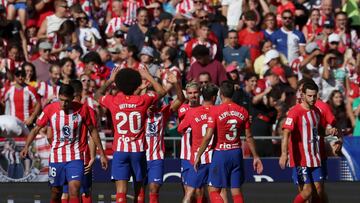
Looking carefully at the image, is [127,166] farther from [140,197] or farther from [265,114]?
[265,114]

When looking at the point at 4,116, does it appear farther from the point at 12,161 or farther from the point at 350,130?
the point at 350,130

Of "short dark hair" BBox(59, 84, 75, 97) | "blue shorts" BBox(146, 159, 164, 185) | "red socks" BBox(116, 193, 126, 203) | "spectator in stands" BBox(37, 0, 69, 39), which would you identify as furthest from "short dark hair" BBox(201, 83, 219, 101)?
"spectator in stands" BBox(37, 0, 69, 39)

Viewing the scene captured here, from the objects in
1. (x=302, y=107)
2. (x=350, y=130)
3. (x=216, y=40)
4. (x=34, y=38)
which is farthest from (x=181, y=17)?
(x=302, y=107)

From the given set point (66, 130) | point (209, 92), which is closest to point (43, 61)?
point (66, 130)

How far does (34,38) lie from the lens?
25.1m

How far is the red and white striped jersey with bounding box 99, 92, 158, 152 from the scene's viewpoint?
18.1 m

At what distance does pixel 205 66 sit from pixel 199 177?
14.7ft

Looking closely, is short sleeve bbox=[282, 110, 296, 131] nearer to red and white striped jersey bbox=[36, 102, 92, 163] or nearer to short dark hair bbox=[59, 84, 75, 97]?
red and white striped jersey bbox=[36, 102, 92, 163]

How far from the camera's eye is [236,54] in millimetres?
23938

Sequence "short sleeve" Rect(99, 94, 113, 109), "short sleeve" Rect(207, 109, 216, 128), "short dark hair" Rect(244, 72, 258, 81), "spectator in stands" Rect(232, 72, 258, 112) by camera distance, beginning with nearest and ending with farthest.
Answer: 1. "short sleeve" Rect(207, 109, 216, 128)
2. "short sleeve" Rect(99, 94, 113, 109)
3. "spectator in stands" Rect(232, 72, 258, 112)
4. "short dark hair" Rect(244, 72, 258, 81)

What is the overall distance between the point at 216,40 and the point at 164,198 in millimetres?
4509

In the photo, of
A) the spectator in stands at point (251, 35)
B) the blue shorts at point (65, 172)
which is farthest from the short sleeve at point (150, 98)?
the spectator in stands at point (251, 35)

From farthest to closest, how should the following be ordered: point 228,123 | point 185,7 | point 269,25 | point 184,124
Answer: point 185,7 < point 269,25 < point 184,124 < point 228,123

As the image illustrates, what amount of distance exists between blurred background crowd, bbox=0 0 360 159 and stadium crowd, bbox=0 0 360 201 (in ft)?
0.07
